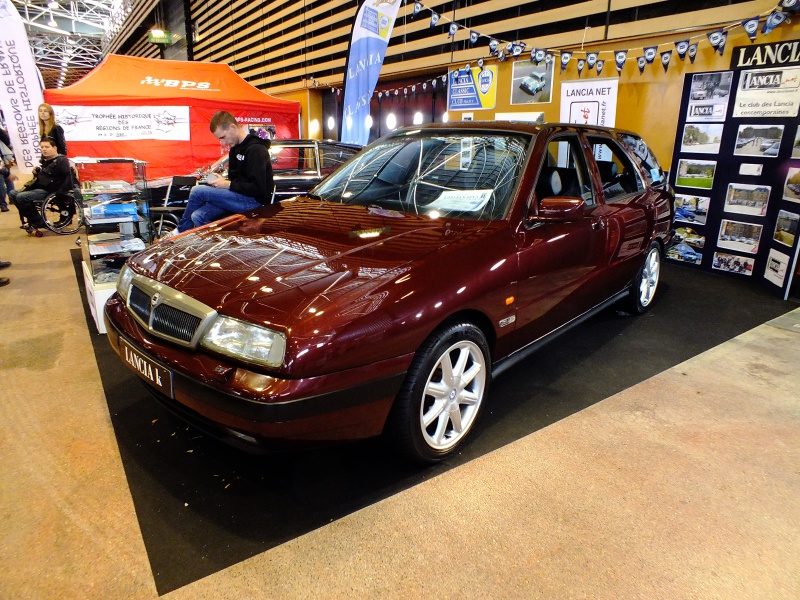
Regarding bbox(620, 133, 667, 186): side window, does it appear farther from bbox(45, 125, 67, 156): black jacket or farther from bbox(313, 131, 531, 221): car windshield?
bbox(45, 125, 67, 156): black jacket

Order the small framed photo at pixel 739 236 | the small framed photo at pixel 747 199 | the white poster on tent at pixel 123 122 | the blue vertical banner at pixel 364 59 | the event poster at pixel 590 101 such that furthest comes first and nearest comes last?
the white poster on tent at pixel 123 122 < the blue vertical banner at pixel 364 59 < the event poster at pixel 590 101 < the small framed photo at pixel 739 236 < the small framed photo at pixel 747 199

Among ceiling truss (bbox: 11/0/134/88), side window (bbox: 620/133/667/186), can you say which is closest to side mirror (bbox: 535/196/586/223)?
side window (bbox: 620/133/667/186)

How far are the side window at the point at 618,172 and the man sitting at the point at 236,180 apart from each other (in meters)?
2.47

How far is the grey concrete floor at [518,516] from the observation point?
161cm

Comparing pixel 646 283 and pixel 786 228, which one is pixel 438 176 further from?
pixel 786 228

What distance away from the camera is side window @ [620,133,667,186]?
3.81 metres

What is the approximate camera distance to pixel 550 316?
2.70 metres

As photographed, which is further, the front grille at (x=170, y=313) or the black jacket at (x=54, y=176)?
the black jacket at (x=54, y=176)

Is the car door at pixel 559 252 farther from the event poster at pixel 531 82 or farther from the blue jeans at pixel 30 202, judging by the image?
the blue jeans at pixel 30 202

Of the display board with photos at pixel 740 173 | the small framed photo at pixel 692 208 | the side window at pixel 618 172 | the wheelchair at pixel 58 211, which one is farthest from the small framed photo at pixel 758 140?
the wheelchair at pixel 58 211

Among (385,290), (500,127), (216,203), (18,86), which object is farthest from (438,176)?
(18,86)

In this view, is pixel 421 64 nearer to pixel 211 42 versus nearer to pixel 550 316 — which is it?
pixel 550 316

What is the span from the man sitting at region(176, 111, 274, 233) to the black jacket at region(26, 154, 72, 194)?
13.7ft

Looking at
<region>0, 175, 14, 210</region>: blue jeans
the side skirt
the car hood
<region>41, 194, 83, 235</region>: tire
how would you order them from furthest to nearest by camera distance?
<region>0, 175, 14, 210</region>: blue jeans < <region>41, 194, 83, 235</region>: tire < the side skirt < the car hood
